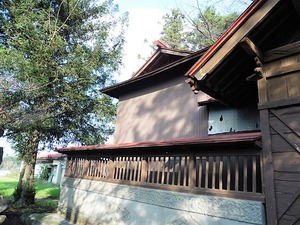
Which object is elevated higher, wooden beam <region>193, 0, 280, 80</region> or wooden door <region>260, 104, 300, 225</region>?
wooden beam <region>193, 0, 280, 80</region>

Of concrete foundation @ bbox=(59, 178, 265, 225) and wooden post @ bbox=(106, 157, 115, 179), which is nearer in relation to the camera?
concrete foundation @ bbox=(59, 178, 265, 225)

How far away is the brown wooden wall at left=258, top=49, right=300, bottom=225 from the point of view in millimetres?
3916

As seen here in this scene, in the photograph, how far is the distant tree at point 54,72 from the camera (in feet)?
34.7

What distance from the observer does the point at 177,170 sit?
7.36m

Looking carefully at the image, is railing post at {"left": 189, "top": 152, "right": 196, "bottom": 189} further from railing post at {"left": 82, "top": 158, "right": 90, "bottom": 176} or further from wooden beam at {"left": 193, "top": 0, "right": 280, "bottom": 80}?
railing post at {"left": 82, "top": 158, "right": 90, "bottom": 176}

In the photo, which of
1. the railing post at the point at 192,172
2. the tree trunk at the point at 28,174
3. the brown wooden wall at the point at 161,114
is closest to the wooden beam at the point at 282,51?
the railing post at the point at 192,172

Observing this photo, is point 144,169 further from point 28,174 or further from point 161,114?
point 28,174

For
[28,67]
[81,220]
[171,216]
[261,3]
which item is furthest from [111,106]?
[261,3]

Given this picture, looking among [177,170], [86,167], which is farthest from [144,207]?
[86,167]

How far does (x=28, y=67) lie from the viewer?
1037 centimetres

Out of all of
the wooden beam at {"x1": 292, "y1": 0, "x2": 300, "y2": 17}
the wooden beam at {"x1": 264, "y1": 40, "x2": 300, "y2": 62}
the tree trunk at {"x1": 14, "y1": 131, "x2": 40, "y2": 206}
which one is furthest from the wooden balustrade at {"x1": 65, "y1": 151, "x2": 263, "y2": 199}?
the tree trunk at {"x1": 14, "y1": 131, "x2": 40, "y2": 206}

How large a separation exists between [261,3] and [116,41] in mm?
11531

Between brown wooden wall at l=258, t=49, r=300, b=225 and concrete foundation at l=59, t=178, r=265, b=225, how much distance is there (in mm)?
467

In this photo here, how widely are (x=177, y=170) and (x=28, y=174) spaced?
9920 millimetres
